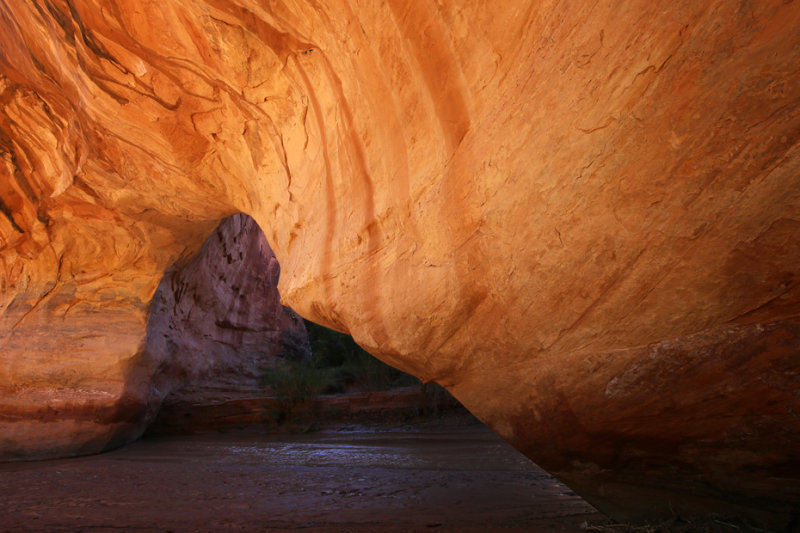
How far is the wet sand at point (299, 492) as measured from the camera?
212 cm

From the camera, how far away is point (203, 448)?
5.48 m

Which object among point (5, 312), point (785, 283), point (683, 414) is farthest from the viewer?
point (5, 312)

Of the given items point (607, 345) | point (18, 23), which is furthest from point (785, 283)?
point (18, 23)

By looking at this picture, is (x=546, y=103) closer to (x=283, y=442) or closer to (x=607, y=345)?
(x=607, y=345)

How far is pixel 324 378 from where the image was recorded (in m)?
8.48

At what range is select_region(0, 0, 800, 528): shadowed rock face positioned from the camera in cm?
111

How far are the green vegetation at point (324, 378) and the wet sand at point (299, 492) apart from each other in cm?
266

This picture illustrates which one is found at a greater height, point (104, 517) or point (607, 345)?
point (607, 345)

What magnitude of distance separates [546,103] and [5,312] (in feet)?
22.3

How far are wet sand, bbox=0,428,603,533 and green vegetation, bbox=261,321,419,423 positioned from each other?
8.74ft

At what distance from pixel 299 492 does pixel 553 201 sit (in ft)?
8.12

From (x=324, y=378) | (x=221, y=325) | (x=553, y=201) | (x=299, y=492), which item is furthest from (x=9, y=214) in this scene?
(x=553, y=201)

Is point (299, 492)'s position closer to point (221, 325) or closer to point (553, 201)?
point (553, 201)

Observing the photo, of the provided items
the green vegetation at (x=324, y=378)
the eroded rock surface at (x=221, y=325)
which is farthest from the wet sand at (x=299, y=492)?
the green vegetation at (x=324, y=378)
